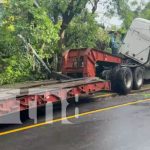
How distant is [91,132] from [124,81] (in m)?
7.01

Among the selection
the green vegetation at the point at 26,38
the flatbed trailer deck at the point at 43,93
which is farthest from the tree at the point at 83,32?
the flatbed trailer deck at the point at 43,93

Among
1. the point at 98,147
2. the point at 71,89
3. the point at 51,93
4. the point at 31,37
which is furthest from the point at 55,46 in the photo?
the point at 98,147

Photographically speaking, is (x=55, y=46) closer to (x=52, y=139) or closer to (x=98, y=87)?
(x=98, y=87)

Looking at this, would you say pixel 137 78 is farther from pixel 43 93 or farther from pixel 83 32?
pixel 43 93

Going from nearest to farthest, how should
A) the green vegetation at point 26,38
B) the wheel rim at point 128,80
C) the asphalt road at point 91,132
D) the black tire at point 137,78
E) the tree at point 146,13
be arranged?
the asphalt road at point 91,132 < the green vegetation at point 26,38 < the wheel rim at point 128,80 < the black tire at point 137,78 < the tree at point 146,13

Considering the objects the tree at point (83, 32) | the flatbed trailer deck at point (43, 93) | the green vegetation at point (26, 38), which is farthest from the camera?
the tree at point (83, 32)

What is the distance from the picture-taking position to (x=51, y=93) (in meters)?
10.9

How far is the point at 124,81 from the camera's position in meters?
15.8

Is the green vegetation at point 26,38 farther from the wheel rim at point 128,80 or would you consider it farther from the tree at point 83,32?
the wheel rim at point 128,80

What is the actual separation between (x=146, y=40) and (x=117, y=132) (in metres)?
10.0

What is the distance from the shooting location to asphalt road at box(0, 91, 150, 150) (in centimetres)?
792

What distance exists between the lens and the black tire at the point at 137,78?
16.9m

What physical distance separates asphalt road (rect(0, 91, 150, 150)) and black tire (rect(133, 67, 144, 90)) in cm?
439

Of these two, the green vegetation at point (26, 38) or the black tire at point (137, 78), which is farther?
the black tire at point (137, 78)
